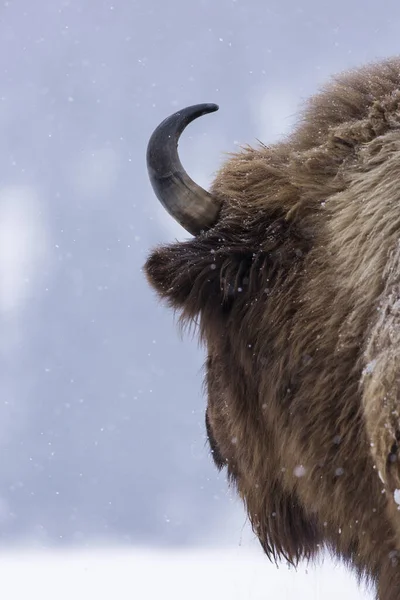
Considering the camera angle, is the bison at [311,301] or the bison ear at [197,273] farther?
the bison ear at [197,273]

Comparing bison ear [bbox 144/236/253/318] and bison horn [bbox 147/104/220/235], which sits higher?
bison horn [bbox 147/104/220/235]

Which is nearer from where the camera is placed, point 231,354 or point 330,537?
point 330,537

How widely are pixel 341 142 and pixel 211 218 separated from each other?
0.58m

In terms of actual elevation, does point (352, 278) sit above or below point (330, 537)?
above

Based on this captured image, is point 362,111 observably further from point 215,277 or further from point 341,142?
point 215,277

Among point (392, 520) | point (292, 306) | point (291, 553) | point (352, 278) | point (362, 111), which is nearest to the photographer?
point (392, 520)

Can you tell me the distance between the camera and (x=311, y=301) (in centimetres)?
279

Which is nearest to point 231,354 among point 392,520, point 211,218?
point 211,218

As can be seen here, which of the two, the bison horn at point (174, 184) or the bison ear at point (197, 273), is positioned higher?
the bison horn at point (174, 184)

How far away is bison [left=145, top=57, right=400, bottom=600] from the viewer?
2.56 meters

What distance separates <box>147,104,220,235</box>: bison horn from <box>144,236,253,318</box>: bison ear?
0.10 meters

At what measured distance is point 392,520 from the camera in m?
2.45

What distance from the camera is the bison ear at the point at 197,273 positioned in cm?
309

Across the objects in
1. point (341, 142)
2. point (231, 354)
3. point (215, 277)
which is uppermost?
point (341, 142)
